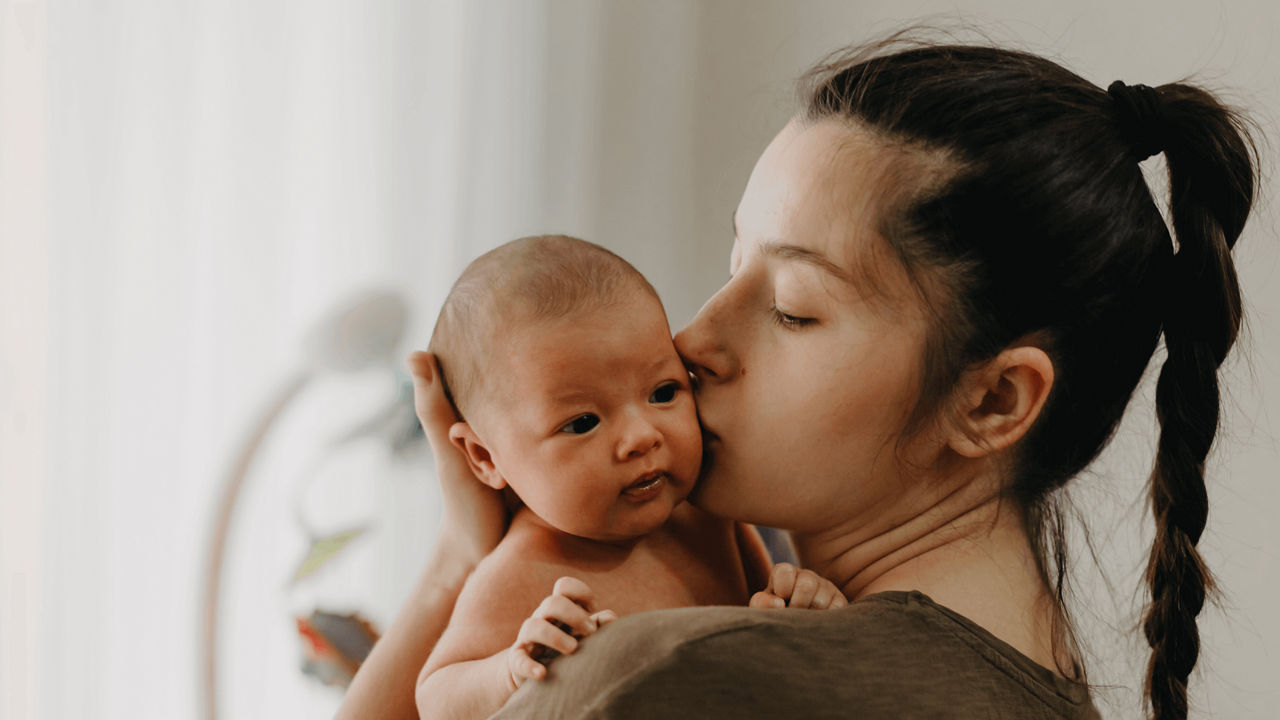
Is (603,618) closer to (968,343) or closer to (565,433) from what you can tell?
(565,433)

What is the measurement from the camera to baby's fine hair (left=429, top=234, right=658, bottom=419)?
103 cm

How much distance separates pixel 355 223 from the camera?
6.25 feet

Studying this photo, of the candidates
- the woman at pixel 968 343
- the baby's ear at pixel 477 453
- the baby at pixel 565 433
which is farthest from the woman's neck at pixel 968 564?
the baby's ear at pixel 477 453

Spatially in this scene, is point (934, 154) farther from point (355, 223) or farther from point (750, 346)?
point (355, 223)

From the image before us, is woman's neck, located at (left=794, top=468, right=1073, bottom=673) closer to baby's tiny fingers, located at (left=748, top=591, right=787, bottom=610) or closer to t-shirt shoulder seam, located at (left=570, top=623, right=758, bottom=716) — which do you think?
baby's tiny fingers, located at (left=748, top=591, right=787, bottom=610)

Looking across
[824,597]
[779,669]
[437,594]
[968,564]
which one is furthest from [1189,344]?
[437,594]

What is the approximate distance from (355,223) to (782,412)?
1.12 m

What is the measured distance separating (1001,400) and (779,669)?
0.34 meters

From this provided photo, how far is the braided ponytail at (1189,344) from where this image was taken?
102cm

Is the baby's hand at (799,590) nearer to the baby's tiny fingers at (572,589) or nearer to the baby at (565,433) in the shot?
the baby at (565,433)

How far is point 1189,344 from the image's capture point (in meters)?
1.03

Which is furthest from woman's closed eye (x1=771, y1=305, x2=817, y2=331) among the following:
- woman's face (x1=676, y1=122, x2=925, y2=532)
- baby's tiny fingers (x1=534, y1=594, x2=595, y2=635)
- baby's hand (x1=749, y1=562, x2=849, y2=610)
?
baby's tiny fingers (x1=534, y1=594, x2=595, y2=635)

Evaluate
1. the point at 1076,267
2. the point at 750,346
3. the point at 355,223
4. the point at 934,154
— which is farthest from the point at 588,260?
the point at 355,223

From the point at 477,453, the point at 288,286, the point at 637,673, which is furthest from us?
the point at 288,286
